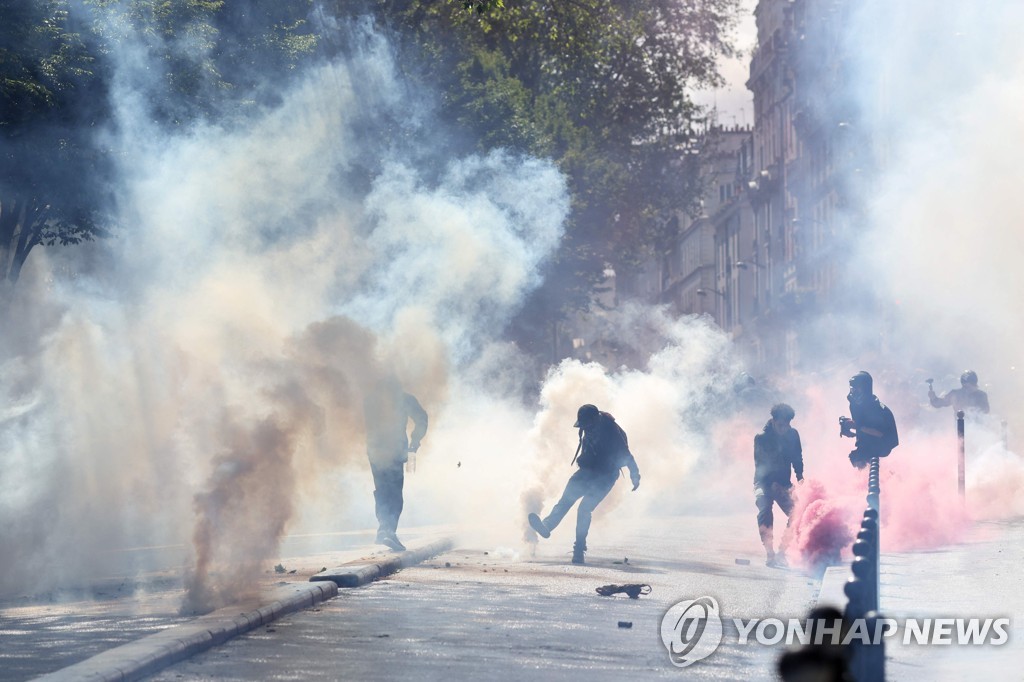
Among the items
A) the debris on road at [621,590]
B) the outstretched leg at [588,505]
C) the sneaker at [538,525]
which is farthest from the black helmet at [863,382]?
the debris on road at [621,590]

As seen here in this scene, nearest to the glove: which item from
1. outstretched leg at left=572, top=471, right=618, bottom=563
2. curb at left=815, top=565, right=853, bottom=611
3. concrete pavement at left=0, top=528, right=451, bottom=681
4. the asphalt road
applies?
the asphalt road

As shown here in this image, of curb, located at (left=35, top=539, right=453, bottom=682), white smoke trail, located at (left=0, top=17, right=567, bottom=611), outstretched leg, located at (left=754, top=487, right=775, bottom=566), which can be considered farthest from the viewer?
outstretched leg, located at (left=754, top=487, right=775, bottom=566)

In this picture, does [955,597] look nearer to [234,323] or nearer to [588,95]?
[234,323]

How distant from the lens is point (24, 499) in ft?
41.3

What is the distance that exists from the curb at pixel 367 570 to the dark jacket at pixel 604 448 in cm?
161

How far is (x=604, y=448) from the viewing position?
1442 centimetres

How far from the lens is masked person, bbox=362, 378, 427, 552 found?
14969mm

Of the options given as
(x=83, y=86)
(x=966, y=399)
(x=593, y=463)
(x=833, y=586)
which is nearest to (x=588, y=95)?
(x=966, y=399)

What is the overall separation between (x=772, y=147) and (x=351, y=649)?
63.0 metres

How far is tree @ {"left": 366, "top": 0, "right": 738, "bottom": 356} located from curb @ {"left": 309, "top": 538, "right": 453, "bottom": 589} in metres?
13.0

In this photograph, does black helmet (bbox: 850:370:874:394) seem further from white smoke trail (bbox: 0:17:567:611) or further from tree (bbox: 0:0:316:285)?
tree (bbox: 0:0:316:285)

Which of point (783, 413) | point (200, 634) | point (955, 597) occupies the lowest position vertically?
point (200, 634)

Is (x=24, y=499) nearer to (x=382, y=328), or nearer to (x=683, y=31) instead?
(x=382, y=328)

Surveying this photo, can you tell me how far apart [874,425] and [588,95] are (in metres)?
26.3
